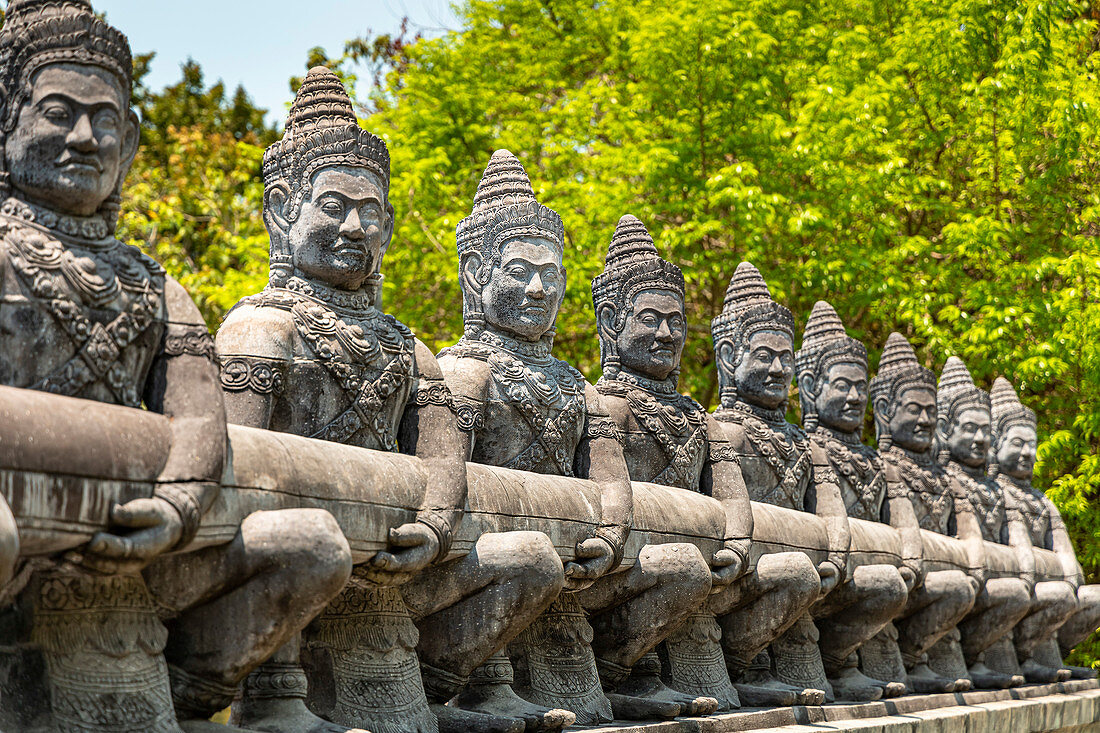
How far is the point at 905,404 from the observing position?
1322 centimetres

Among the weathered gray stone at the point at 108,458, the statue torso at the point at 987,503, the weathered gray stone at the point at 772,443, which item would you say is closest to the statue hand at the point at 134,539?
the weathered gray stone at the point at 108,458

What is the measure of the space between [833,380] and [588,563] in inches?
199

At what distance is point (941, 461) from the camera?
1465 centimetres

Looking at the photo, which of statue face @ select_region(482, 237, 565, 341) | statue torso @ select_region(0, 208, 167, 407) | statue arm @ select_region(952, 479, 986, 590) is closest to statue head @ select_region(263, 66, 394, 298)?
statue face @ select_region(482, 237, 565, 341)

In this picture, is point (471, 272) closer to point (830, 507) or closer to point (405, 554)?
point (405, 554)

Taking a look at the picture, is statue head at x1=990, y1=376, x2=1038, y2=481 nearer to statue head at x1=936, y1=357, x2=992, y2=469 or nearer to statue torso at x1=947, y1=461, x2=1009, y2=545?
statue torso at x1=947, y1=461, x2=1009, y2=545

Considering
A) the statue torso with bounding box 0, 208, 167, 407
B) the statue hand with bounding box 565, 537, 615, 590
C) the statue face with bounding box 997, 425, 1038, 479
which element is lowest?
the statue hand with bounding box 565, 537, 615, 590

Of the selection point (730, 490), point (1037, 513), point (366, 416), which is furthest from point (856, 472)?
point (366, 416)

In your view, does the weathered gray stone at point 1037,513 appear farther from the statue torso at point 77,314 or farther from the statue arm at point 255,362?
the statue torso at point 77,314

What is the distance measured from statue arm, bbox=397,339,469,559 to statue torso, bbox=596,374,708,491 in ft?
7.13

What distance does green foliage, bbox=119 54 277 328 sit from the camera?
61.8ft

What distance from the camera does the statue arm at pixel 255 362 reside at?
247 inches

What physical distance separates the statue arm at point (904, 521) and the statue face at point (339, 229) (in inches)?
263

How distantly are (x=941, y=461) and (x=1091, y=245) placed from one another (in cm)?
436
